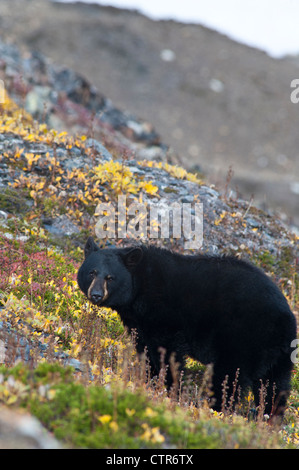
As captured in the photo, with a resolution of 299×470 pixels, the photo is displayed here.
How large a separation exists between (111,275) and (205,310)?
4.62 feet

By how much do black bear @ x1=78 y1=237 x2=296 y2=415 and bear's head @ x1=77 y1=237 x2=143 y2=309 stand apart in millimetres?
14

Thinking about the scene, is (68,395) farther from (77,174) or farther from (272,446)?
(77,174)

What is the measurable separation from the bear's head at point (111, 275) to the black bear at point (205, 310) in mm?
14

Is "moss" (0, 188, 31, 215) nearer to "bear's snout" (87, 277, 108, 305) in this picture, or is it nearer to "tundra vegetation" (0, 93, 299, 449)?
"tundra vegetation" (0, 93, 299, 449)

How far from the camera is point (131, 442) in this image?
3.76 meters

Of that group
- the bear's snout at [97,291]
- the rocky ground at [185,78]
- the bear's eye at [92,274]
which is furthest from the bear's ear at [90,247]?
the rocky ground at [185,78]

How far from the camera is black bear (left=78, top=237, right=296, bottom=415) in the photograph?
6391 millimetres

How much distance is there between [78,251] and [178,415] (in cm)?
625

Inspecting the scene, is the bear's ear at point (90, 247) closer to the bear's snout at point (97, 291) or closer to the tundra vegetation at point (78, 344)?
the bear's snout at point (97, 291)

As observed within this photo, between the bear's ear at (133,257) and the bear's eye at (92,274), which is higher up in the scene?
the bear's ear at (133,257)

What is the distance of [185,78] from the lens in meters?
65.8

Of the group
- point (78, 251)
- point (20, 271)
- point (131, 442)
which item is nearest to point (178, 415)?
point (131, 442)

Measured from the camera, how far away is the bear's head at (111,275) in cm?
692

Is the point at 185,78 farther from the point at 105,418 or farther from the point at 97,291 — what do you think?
the point at 105,418
